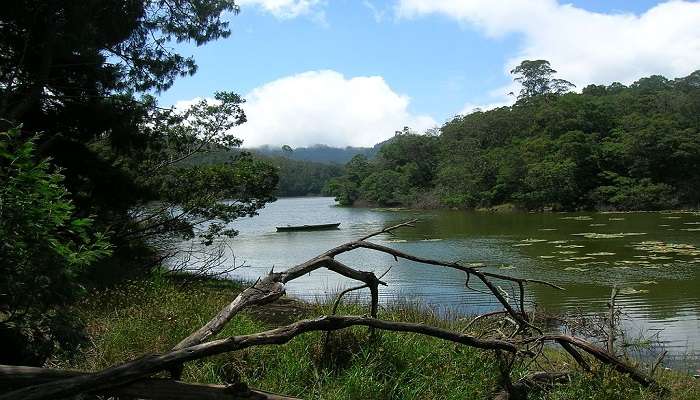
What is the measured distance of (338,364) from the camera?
4820 millimetres

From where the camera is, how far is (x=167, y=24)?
34.4 feet

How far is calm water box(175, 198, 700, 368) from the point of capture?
39.8 feet

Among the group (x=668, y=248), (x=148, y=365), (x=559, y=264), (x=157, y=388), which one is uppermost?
(x=148, y=365)

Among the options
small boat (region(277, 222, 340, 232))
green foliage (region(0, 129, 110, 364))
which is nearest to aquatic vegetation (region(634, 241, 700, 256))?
small boat (region(277, 222, 340, 232))

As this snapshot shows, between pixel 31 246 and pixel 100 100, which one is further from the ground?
pixel 100 100

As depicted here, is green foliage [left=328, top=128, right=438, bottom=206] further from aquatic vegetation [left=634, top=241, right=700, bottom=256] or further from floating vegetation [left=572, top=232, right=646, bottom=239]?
aquatic vegetation [left=634, top=241, right=700, bottom=256]

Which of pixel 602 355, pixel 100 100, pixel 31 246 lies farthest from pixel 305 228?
pixel 31 246

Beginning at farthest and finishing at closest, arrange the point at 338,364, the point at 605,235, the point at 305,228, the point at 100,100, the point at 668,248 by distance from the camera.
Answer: the point at 305,228 → the point at 605,235 → the point at 668,248 → the point at 100,100 → the point at 338,364

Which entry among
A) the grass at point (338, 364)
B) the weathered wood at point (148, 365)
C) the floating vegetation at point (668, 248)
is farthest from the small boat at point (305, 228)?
the weathered wood at point (148, 365)

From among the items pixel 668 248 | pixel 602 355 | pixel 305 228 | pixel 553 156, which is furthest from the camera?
pixel 553 156

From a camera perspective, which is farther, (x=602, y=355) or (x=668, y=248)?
(x=668, y=248)

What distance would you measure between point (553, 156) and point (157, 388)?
5249 cm

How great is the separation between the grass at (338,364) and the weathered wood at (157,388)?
0.92m

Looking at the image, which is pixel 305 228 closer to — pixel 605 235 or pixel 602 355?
pixel 605 235
